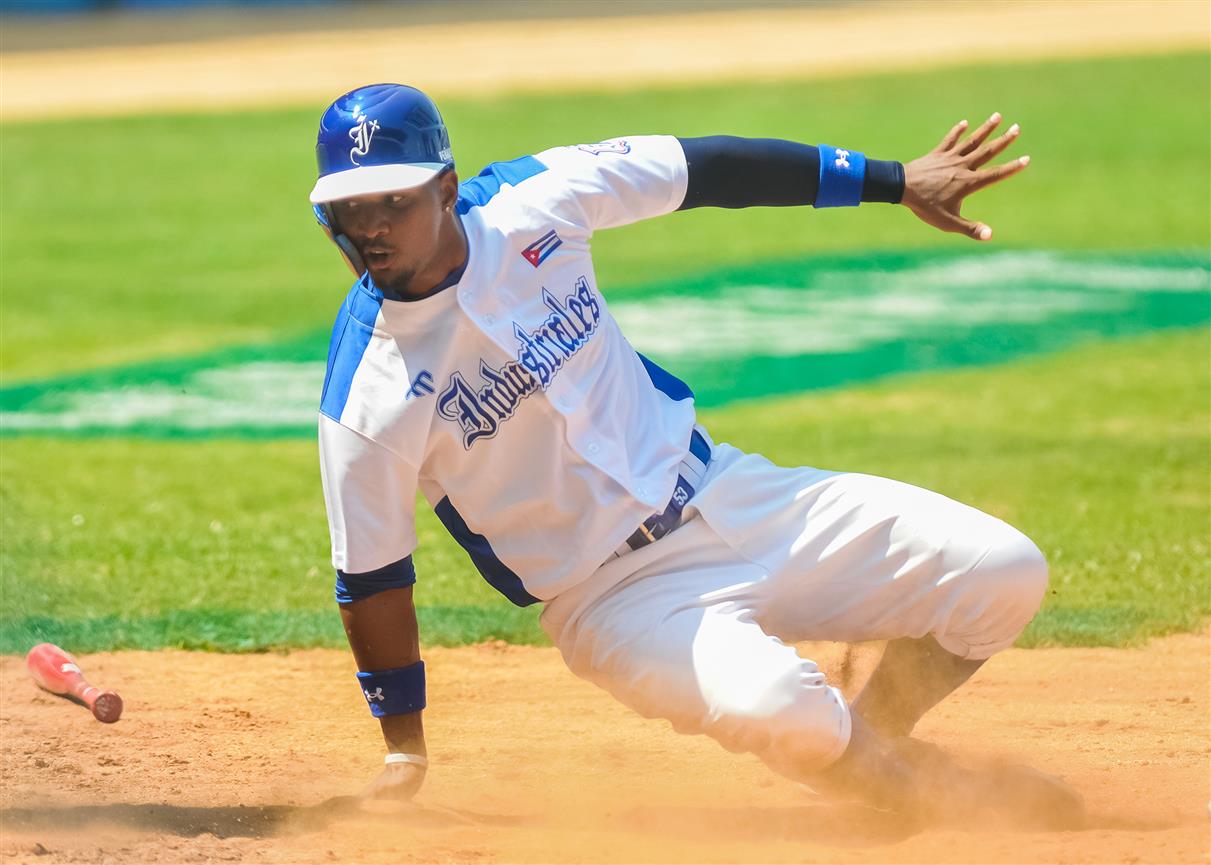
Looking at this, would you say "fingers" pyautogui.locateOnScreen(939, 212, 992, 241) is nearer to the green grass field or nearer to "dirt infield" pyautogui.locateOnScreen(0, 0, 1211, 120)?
the green grass field

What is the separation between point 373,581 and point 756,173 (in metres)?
1.54

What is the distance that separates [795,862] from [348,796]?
52.5 inches

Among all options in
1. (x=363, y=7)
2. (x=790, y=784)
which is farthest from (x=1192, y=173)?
(x=363, y=7)

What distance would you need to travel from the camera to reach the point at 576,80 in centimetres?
2577

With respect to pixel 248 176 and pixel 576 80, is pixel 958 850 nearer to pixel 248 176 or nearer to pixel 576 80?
pixel 248 176

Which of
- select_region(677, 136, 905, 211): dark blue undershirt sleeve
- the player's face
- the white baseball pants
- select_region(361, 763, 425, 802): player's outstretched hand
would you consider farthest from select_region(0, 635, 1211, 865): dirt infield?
select_region(677, 136, 905, 211): dark blue undershirt sleeve

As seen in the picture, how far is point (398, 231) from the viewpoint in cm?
389

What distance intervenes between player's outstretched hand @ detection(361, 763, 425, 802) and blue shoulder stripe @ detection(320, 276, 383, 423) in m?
1.01

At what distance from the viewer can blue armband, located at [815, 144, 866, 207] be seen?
4496mm

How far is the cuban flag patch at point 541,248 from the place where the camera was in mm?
4160

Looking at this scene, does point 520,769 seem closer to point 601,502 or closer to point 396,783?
point 396,783

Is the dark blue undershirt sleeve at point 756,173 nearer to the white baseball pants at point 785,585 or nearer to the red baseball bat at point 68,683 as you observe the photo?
the white baseball pants at point 785,585

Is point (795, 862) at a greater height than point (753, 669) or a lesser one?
lesser

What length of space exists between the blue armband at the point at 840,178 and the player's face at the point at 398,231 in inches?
45.6
